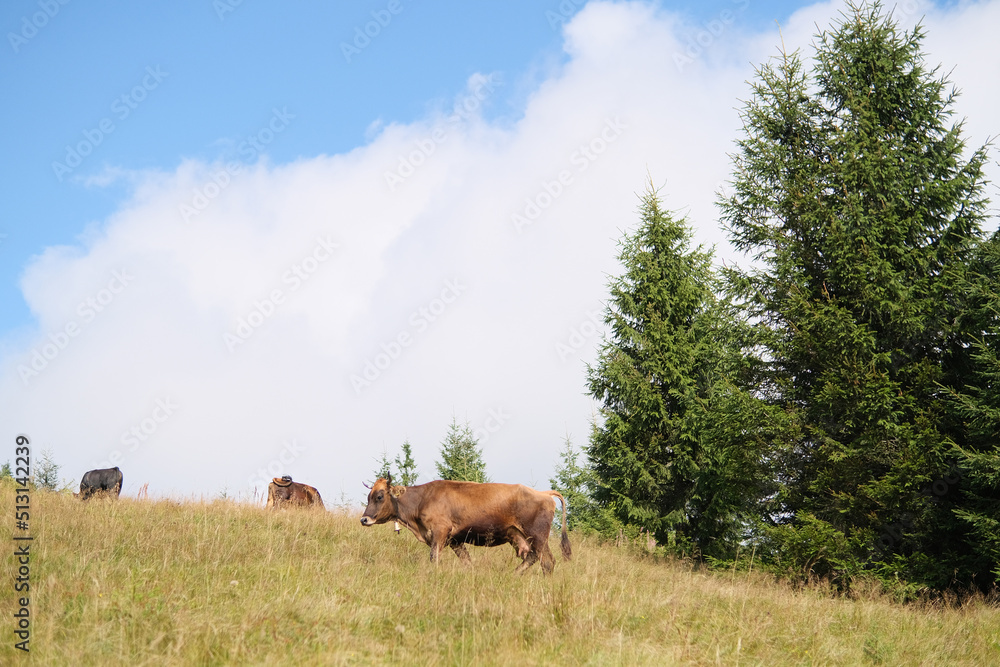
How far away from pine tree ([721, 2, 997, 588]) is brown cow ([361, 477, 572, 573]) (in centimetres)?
444

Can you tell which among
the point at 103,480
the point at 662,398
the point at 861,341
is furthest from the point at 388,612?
the point at 103,480

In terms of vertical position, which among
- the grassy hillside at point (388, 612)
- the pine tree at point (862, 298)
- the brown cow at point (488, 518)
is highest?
the pine tree at point (862, 298)

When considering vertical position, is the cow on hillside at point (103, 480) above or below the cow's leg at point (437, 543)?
above

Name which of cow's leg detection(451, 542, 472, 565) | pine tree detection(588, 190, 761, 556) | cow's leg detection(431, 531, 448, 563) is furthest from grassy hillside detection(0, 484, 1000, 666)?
pine tree detection(588, 190, 761, 556)

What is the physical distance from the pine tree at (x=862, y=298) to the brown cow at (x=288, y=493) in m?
12.2

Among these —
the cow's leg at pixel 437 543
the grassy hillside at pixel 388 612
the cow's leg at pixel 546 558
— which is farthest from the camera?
the cow's leg at pixel 437 543

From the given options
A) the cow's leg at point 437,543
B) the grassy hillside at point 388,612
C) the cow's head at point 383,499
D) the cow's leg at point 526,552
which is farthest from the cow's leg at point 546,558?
the cow's head at point 383,499

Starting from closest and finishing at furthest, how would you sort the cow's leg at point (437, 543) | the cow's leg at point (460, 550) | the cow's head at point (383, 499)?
1. the cow's leg at point (437, 543)
2. the cow's leg at point (460, 550)
3. the cow's head at point (383, 499)

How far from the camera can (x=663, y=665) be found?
684 cm

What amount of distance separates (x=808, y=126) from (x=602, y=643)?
484 inches

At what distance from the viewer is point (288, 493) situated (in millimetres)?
19250

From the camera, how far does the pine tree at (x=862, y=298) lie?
11977 mm

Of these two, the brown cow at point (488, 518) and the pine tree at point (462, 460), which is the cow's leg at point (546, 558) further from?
the pine tree at point (462, 460)

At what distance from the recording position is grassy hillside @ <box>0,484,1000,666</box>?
6.52 m
